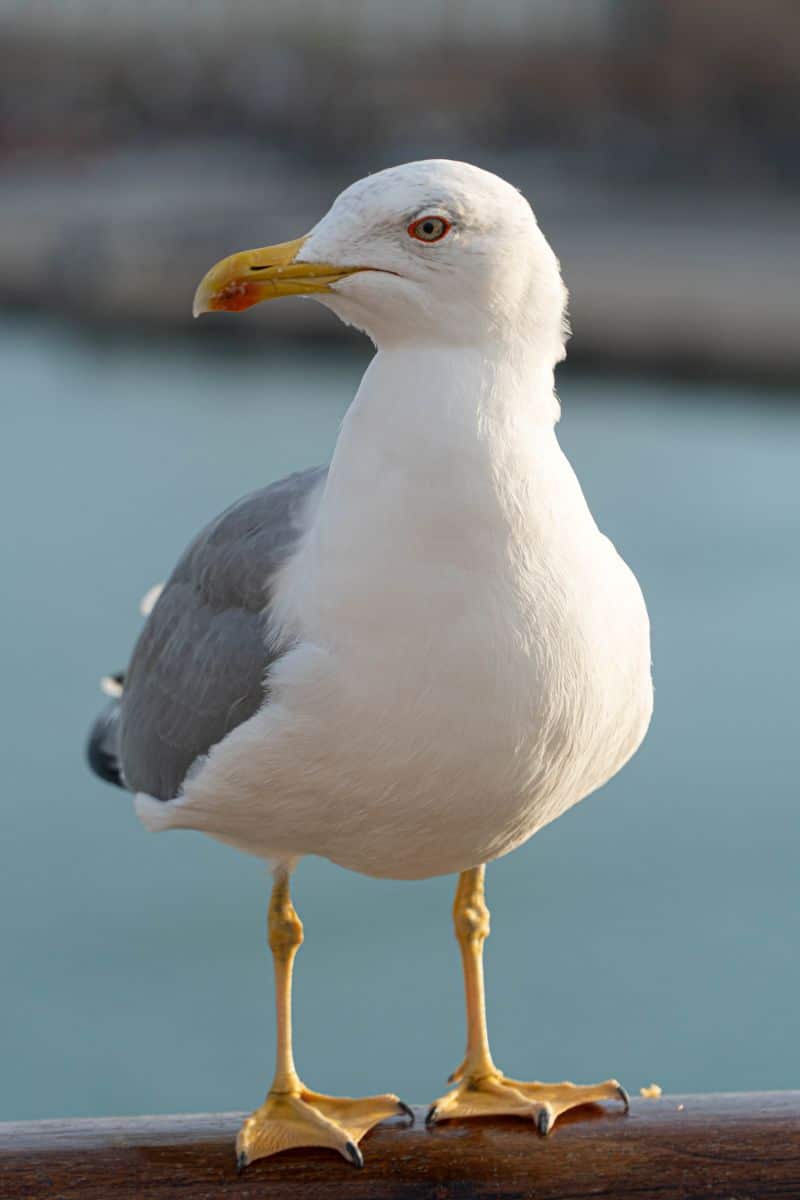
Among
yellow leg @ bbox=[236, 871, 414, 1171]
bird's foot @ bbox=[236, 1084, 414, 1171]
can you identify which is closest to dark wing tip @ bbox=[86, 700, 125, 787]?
yellow leg @ bbox=[236, 871, 414, 1171]

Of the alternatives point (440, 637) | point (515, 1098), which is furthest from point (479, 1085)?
point (440, 637)

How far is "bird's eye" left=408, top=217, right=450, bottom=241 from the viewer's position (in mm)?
959

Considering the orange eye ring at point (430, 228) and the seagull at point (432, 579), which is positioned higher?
the orange eye ring at point (430, 228)

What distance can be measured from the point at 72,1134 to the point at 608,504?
6.69 m

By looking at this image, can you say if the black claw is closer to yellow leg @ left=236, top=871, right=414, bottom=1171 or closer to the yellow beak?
yellow leg @ left=236, top=871, right=414, bottom=1171

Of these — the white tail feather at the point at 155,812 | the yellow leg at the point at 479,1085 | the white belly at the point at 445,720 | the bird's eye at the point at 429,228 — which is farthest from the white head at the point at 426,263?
the yellow leg at the point at 479,1085

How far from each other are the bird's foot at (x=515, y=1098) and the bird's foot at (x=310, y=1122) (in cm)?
3

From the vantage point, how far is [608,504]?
304 inches

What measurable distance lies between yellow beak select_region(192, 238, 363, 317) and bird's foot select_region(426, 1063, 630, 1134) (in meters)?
0.59

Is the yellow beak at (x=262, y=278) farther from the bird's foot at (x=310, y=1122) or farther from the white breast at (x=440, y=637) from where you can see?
the bird's foot at (x=310, y=1122)

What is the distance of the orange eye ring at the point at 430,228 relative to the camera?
96cm

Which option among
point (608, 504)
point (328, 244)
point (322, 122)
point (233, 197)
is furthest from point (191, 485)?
point (322, 122)

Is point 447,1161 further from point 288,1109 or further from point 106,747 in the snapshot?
point 106,747

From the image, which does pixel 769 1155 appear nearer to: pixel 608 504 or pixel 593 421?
pixel 608 504
